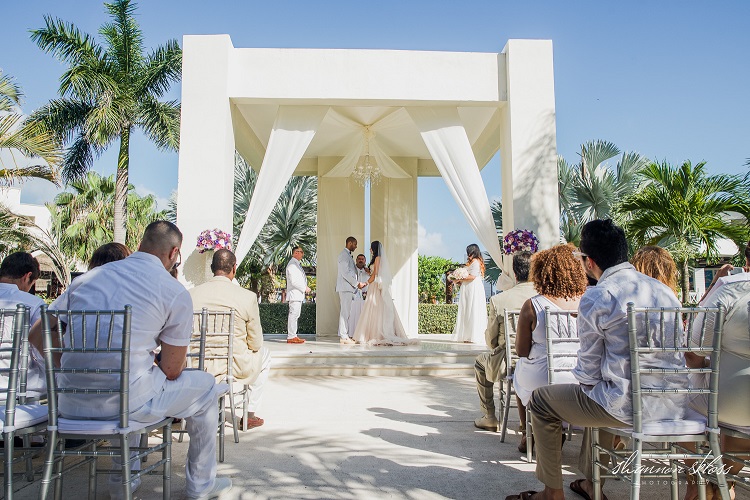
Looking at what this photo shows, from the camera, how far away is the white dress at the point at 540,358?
Result: 3.17 meters

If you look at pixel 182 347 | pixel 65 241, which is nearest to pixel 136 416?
pixel 182 347

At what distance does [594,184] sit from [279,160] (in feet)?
28.5

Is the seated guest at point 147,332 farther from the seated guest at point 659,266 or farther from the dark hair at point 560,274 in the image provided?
the seated guest at point 659,266

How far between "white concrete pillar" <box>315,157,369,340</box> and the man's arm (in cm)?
806

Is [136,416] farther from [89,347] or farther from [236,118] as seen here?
[236,118]

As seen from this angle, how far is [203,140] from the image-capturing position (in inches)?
301

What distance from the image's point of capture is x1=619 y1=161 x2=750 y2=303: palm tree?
8250 mm

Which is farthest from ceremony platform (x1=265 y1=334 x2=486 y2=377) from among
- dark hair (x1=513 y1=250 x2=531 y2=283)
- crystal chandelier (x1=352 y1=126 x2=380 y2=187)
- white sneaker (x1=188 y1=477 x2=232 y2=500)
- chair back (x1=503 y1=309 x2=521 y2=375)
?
white sneaker (x1=188 y1=477 x2=232 y2=500)

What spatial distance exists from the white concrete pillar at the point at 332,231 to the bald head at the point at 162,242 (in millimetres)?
7946

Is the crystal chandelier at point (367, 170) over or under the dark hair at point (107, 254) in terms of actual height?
over

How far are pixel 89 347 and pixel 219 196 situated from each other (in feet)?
18.1

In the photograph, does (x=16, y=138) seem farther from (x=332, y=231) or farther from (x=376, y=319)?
(x=376, y=319)

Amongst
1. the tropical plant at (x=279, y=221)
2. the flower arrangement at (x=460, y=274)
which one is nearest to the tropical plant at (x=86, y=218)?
the tropical plant at (x=279, y=221)

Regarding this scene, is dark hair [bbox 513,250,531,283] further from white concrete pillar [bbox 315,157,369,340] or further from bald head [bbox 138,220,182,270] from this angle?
white concrete pillar [bbox 315,157,369,340]
